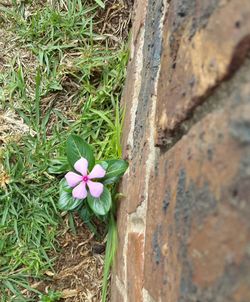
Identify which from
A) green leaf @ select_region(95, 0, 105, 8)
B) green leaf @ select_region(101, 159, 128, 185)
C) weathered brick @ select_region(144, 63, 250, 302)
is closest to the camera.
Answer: weathered brick @ select_region(144, 63, 250, 302)

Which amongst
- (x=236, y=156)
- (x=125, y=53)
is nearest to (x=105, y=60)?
(x=125, y=53)

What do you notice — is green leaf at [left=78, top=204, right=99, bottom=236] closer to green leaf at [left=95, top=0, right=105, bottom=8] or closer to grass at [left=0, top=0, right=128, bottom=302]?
grass at [left=0, top=0, right=128, bottom=302]

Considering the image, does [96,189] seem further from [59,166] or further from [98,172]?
[59,166]

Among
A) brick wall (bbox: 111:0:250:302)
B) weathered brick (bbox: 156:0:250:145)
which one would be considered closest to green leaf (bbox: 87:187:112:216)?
brick wall (bbox: 111:0:250:302)

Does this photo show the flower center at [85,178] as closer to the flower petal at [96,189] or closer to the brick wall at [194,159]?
Result: the flower petal at [96,189]

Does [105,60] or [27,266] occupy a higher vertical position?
[105,60]

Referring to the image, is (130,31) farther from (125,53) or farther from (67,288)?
(67,288)

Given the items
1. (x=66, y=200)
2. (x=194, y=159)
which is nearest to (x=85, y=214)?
(x=66, y=200)
